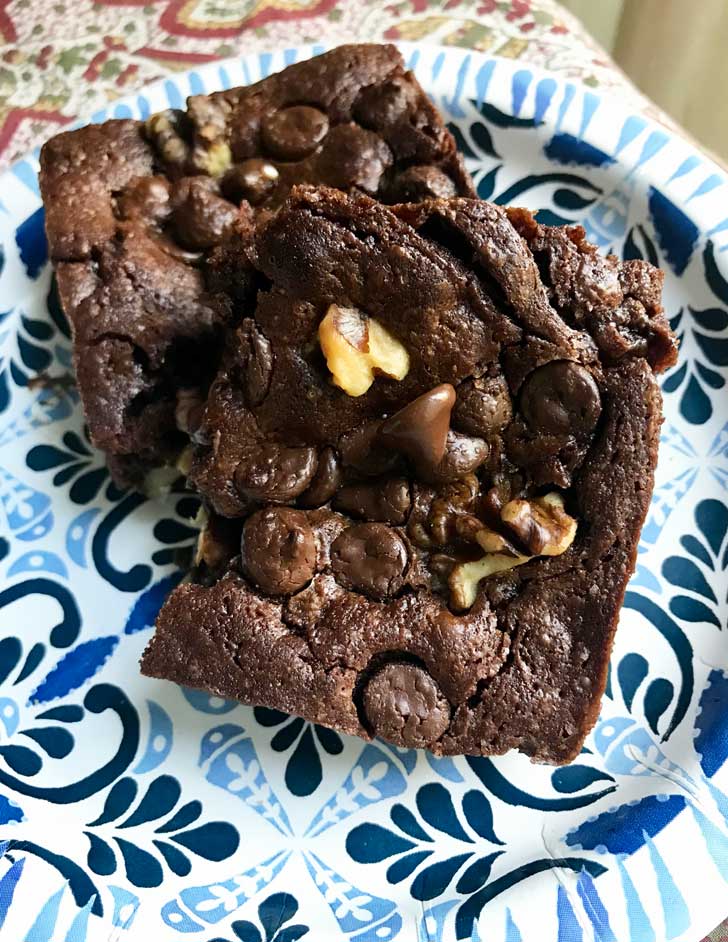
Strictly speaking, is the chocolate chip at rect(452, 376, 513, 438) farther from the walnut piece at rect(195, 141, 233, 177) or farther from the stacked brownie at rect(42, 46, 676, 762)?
the walnut piece at rect(195, 141, 233, 177)

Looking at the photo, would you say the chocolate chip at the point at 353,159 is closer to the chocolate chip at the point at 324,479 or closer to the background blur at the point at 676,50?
the chocolate chip at the point at 324,479

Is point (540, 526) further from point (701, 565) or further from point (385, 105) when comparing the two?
point (385, 105)

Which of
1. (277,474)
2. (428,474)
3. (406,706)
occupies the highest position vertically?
(428,474)

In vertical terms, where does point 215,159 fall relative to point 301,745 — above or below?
above

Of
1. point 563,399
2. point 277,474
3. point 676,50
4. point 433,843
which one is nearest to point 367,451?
point 277,474

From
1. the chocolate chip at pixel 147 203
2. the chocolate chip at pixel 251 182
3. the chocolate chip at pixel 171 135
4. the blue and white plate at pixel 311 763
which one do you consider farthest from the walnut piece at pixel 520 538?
the chocolate chip at pixel 171 135

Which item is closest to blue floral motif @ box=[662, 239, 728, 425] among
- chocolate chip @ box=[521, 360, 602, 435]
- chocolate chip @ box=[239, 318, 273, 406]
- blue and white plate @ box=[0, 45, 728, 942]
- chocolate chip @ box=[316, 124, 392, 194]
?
blue and white plate @ box=[0, 45, 728, 942]
